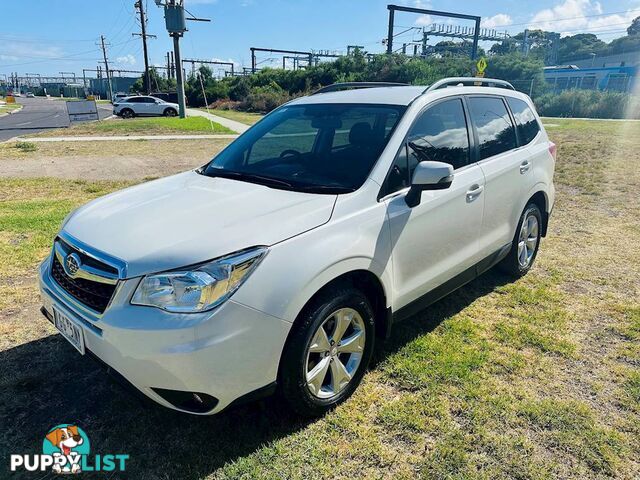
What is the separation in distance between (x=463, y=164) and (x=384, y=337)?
1.46 meters

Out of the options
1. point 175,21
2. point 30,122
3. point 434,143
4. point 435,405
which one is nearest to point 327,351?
point 435,405

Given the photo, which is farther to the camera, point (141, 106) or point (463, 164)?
point (141, 106)

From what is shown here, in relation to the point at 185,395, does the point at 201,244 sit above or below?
above

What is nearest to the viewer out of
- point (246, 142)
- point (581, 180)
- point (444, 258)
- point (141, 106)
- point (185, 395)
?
point (185, 395)

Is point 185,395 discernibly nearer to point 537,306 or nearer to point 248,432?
point 248,432

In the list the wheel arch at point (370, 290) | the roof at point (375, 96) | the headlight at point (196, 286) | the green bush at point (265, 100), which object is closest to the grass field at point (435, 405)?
the wheel arch at point (370, 290)

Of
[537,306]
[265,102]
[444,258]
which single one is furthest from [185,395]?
[265,102]

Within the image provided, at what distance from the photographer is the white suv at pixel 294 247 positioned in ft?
6.85

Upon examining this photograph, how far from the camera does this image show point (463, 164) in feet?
11.3

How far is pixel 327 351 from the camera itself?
2562mm

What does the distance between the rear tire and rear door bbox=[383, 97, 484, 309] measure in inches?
36.1

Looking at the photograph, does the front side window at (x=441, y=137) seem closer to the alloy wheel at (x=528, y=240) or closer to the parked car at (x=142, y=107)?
the alloy wheel at (x=528, y=240)

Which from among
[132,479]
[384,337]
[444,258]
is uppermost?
[444,258]

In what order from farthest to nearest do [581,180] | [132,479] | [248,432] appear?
1. [581,180]
2. [248,432]
3. [132,479]
